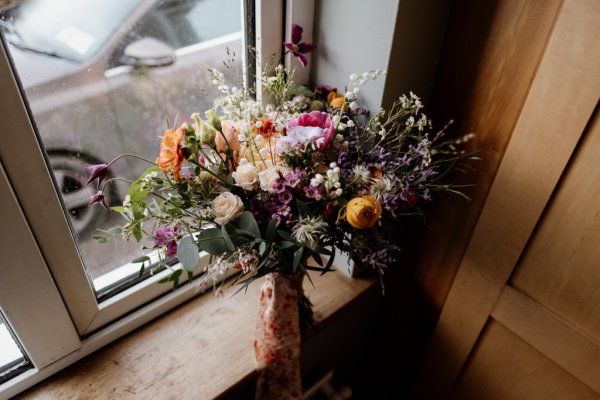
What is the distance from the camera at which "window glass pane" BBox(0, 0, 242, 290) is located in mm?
731

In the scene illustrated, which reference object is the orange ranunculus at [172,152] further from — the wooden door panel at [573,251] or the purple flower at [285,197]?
the wooden door panel at [573,251]

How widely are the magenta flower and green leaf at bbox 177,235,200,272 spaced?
1.65 feet

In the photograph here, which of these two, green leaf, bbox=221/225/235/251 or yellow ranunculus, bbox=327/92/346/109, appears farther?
yellow ranunculus, bbox=327/92/346/109

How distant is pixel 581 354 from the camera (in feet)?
3.06

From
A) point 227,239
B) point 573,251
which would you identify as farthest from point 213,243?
point 573,251

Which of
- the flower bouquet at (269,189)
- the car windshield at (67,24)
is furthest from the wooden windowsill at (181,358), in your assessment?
the car windshield at (67,24)

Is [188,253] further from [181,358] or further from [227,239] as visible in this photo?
[181,358]

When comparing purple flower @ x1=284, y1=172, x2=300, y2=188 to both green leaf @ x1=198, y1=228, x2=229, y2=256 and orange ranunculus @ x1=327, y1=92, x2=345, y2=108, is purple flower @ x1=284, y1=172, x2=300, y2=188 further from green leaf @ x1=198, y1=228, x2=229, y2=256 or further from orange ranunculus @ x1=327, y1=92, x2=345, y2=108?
orange ranunculus @ x1=327, y1=92, x2=345, y2=108

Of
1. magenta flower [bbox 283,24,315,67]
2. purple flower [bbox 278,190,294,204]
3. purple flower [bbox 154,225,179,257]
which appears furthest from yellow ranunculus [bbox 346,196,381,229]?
magenta flower [bbox 283,24,315,67]

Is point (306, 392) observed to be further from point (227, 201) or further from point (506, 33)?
point (506, 33)

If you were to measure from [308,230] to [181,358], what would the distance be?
54cm

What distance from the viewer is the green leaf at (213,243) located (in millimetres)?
743

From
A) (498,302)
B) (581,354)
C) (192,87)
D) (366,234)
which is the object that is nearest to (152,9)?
(192,87)

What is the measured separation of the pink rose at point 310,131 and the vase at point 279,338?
31 centimetres
